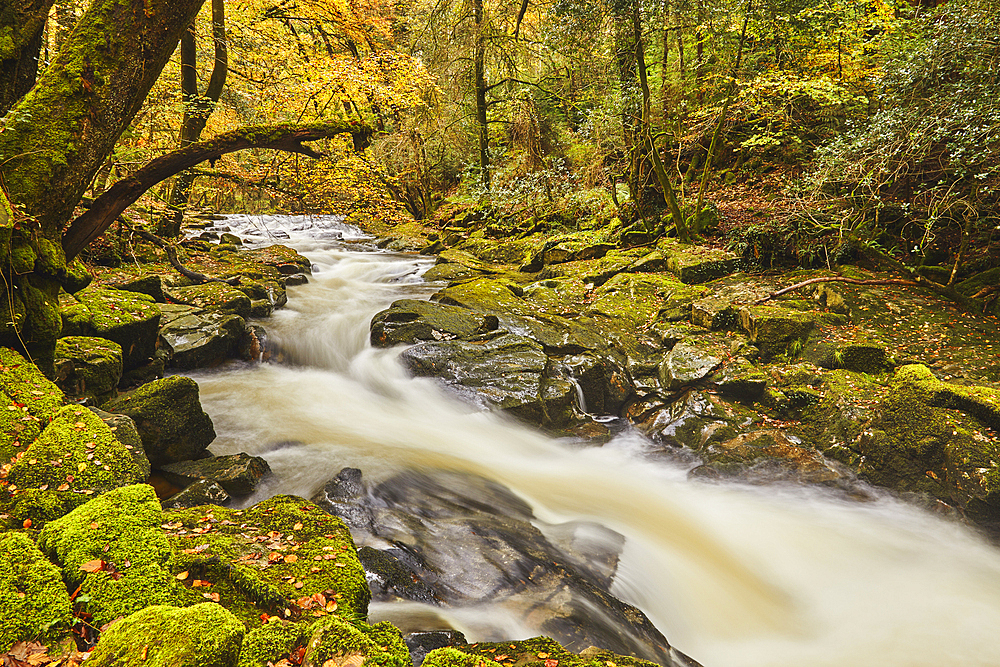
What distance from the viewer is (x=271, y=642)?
6.73ft

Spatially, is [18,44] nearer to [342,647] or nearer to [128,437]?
[128,437]

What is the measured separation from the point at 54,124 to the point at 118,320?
9.31 ft

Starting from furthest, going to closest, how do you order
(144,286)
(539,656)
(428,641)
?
1. (144,286)
2. (428,641)
3. (539,656)

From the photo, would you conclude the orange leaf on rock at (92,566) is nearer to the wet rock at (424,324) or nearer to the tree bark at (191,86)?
the wet rock at (424,324)

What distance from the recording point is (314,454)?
588cm

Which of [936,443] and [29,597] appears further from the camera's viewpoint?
[936,443]

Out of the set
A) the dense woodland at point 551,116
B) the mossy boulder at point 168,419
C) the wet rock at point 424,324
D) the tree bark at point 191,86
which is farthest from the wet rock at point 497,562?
the tree bark at point 191,86

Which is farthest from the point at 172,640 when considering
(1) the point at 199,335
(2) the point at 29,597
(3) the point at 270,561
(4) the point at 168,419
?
(1) the point at 199,335

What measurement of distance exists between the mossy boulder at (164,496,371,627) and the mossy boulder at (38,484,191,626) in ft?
0.41

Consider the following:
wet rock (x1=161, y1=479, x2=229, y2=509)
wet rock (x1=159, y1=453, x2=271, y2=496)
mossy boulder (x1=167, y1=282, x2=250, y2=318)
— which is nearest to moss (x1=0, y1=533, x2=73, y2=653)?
wet rock (x1=161, y1=479, x2=229, y2=509)

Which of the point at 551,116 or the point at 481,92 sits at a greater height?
the point at 481,92

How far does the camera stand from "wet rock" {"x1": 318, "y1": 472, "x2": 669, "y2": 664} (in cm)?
369

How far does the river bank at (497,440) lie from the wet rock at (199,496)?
1.34ft

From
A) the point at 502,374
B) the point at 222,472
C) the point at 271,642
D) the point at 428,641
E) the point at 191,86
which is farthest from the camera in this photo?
the point at 191,86
